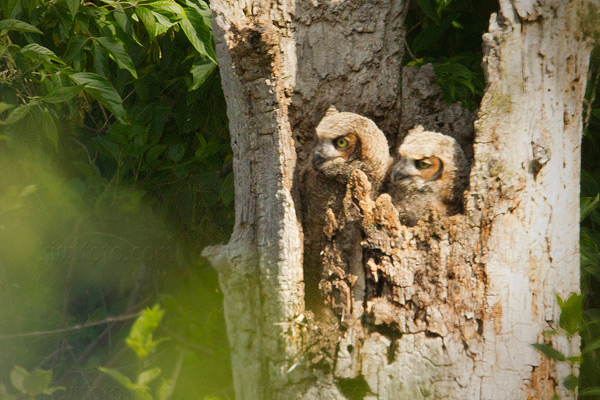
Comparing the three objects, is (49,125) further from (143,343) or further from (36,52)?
(143,343)

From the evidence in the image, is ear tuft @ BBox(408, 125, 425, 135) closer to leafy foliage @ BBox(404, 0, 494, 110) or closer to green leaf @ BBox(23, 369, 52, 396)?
leafy foliage @ BBox(404, 0, 494, 110)

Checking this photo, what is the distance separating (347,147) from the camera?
5.92 feet

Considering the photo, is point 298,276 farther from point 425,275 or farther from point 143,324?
point 143,324

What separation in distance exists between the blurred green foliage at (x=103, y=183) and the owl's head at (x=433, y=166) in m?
0.77

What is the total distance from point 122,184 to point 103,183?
17 centimetres

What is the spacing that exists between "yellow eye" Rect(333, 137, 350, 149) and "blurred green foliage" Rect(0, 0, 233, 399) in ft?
1.77

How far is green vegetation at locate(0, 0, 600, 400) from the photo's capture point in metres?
1.83

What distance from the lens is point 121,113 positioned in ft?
6.13

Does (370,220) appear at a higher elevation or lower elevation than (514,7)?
lower

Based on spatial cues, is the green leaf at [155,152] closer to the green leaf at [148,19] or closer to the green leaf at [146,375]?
the green leaf at [148,19]

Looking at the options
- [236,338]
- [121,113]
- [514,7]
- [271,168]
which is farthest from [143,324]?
[514,7]

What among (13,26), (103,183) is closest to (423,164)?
(13,26)

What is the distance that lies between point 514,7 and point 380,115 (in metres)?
0.59

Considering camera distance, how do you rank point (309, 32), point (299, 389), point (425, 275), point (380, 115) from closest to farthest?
point (425, 275) < point (299, 389) < point (309, 32) < point (380, 115)
